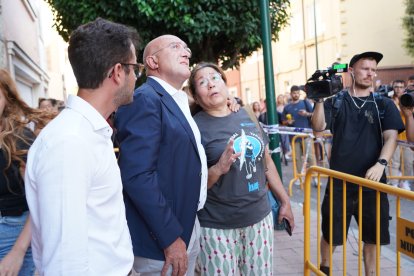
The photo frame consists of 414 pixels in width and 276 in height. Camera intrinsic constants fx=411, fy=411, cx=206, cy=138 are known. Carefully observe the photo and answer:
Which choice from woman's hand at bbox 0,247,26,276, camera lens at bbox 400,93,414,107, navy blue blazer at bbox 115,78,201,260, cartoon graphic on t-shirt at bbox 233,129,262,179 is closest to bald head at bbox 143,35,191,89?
navy blue blazer at bbox 115,78,201,260

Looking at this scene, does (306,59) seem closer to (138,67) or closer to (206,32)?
(206,32)

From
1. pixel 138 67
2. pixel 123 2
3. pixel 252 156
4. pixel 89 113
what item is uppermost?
pixel 123 2

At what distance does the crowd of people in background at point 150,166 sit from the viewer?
4.08 feet

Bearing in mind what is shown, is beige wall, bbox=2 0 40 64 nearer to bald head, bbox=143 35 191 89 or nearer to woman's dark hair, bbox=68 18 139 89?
bald head, bbox=143 35 191 89

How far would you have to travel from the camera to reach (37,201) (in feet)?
4.32

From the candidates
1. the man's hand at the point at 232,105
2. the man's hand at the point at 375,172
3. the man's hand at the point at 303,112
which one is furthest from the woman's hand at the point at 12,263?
the man's hand at the point at 303,112

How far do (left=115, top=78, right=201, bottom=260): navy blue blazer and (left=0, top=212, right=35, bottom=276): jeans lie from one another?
0.55m

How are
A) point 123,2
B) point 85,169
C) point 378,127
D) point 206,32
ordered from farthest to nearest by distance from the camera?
point 206,32, point 123,2, point 378,127, point 85,169

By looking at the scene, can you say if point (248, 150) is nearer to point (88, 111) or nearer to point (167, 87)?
point (167, 87)

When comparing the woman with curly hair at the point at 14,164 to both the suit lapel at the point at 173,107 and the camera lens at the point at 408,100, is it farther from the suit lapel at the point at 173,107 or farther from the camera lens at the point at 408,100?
the camera lens at the point at 408,100

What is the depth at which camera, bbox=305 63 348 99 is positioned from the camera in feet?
10.2

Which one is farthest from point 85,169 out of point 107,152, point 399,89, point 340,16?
point 340,16

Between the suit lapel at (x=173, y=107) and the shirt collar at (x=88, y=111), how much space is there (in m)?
0.72

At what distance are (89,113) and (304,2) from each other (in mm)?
22499
